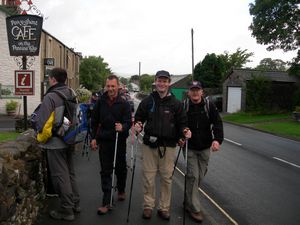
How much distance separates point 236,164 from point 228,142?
5250 mm

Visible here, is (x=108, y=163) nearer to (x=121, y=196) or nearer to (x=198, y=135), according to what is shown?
(x=121, y=196)

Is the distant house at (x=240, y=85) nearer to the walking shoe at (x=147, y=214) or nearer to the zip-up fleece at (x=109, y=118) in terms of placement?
the zip-up fleece at (x=109, y=118)

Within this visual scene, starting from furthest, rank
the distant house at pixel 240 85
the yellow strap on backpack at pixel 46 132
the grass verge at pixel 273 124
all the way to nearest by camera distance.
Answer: the distant house at pixel 240 85, the grass verge at pixel 273 124, the yellow strap on backpack at pixel 46 132

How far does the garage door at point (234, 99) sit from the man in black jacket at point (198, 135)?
3183 cm

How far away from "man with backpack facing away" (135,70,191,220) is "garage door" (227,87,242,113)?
106ft

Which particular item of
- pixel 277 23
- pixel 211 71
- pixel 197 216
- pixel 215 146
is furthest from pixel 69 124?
pixel 211 71

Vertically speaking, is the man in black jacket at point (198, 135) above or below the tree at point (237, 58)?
below

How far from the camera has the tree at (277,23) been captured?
105ft

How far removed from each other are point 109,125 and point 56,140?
35.1 inches

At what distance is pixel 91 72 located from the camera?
54969mm

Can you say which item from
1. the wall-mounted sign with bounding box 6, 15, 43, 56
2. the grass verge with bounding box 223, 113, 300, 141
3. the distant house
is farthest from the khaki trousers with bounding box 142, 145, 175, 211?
the distant house

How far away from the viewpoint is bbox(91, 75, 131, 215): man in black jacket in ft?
19.8

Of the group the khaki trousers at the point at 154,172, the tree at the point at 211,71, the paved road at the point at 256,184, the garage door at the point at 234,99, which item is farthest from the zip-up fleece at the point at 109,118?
the tree at the point at 211,71

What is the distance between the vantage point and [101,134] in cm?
611
